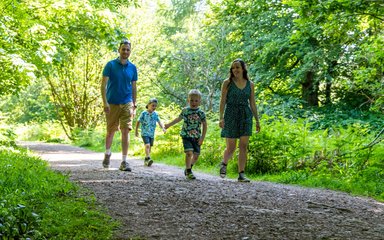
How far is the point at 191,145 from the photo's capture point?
27.4ft

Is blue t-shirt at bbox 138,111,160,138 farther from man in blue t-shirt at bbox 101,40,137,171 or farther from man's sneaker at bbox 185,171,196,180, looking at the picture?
man's sneaker at bbox 185,171,196,180

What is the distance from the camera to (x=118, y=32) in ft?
44.4

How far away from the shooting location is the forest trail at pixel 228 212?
4074mm

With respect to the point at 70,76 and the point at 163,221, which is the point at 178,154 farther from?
the point at 70,76

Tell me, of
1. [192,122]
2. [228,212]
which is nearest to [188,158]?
[192,122]

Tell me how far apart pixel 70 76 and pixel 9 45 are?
18.7 meters

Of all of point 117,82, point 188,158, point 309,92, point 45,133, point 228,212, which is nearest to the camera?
point 228,212

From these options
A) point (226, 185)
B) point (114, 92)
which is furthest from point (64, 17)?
point (226, 185)

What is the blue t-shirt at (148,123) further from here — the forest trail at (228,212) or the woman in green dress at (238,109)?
the forest trail at (228,212)

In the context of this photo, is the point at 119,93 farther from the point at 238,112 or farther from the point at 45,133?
the point at 45,133

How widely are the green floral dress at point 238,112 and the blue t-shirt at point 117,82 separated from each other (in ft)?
6.78

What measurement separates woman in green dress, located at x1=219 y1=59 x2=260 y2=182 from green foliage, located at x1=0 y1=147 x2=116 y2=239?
3197mm

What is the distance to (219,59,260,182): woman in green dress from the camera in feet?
26.3

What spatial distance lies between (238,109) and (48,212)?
4.47m
